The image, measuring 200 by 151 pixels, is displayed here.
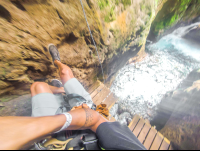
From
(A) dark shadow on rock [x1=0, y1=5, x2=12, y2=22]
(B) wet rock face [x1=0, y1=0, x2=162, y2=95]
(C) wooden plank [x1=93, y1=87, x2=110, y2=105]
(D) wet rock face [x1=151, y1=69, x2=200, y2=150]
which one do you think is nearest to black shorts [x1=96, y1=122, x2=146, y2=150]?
(C) wooden plank [x1=93, y1=87, x2=110, y2=105]

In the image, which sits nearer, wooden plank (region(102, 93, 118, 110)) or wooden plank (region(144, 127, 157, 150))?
wooden plank (region(144, 127, 157, 150))

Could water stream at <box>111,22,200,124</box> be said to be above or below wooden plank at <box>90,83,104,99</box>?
above

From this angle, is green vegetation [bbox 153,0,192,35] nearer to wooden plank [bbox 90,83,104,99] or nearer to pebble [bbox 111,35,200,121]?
pebble [bbox 111,35,200,121]

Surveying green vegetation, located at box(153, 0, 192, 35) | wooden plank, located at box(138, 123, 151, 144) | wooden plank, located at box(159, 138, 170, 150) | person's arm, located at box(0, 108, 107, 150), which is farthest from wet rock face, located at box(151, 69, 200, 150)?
green vegetation, located at box(153, 0, 192, 35)

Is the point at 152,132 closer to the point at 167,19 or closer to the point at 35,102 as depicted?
the point at 35,102

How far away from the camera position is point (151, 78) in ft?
13.4

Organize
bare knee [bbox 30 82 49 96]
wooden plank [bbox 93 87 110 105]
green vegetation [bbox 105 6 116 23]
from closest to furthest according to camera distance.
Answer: bare knee [bbox 30 82 49 96], green vegetation [bbox 105 6 116 23], wooden plank [bbox 93 87 110 105]

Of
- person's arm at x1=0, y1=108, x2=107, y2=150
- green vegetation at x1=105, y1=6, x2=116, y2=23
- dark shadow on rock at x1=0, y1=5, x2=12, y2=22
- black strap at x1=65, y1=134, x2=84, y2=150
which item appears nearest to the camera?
person's arm at x1=0, y1=108, x2=107, y2=150

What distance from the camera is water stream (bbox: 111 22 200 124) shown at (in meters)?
3.13

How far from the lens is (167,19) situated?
4887 millimetres

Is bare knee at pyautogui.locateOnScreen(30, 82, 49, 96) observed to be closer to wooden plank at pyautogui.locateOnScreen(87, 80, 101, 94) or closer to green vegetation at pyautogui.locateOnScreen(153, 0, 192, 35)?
wooden plank at pyautogui.locateOnScreen(87, 80, 101, 94)

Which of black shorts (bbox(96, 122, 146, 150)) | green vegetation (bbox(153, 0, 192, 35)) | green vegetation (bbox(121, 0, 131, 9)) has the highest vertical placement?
green vegetation (bbox(153, 0, 192, 35))

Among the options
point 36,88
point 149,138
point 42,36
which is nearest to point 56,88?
point 36,88

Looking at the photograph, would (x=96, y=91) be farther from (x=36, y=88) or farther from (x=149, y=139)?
(x=149, y=139)
